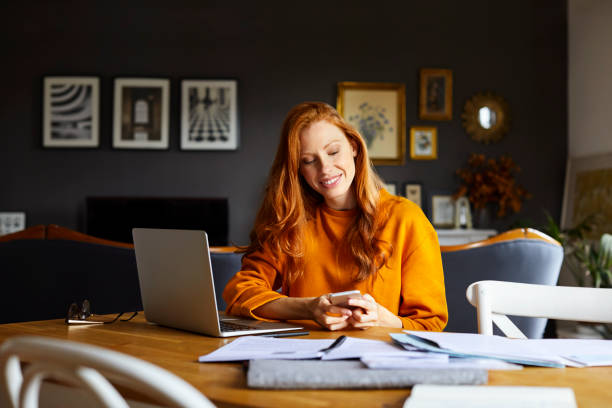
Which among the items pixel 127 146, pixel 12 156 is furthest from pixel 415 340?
pixel 12 156

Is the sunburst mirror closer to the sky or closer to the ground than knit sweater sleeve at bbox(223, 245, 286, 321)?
closer to the sky

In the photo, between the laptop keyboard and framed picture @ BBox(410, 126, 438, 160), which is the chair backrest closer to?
the laptop keyboard

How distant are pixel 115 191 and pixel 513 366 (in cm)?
503

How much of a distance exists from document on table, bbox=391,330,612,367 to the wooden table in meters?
0.03

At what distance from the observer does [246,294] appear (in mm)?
1580

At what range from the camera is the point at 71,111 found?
5512 millimetres

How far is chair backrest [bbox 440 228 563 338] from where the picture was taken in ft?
7.88

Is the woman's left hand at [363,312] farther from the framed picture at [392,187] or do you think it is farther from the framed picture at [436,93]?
the framed picture at [436,93]

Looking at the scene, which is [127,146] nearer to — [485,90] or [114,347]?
[485,90]

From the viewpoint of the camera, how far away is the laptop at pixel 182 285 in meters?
1.21

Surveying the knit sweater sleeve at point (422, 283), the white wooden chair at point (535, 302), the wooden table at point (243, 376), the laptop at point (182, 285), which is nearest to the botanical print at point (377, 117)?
the knit sweater sleeve at point (422, 283)

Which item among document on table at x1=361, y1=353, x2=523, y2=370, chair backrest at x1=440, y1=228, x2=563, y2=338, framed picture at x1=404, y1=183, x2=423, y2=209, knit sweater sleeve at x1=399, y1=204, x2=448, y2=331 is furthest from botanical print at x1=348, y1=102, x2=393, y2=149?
document on table at x1=361, y1=353, x2=523, y2=370

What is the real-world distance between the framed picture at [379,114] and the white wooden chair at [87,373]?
200 inches

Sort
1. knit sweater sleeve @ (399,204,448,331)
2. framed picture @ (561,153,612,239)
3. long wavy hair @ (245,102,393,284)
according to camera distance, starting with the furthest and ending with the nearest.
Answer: framed picture @ (561,153,612,239) < long wavy hair @ (245,102,393,284) < knit sweater sleeve @ (399,204,448,331)
